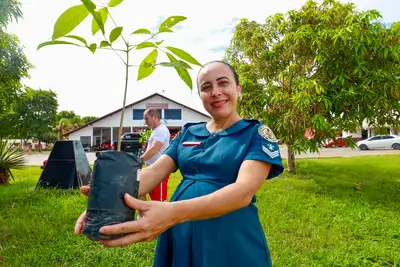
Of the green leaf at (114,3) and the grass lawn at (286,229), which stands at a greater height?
the green leaf at (114,3)

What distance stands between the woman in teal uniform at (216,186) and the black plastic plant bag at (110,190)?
0.04 m

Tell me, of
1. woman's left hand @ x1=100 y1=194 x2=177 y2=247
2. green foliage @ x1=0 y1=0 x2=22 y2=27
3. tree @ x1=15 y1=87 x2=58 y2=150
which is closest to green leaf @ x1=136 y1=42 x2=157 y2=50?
woman's left hand @ x1=100 y1=194 x2=177 y2=247

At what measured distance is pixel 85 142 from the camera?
28.8 m

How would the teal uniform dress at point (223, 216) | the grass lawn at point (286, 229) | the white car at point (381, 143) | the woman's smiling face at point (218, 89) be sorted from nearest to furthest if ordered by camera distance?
the teal uniform dress at point (223, 216) → the woman's smiling face at point (218, 89) → the grass lawn at point (286, 229) → the white car at point (381, 143)

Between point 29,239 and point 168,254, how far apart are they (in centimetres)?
295

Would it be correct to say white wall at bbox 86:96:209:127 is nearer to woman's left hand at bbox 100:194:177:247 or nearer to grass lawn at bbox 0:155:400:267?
grass lawn at bbox 0:155:400:267

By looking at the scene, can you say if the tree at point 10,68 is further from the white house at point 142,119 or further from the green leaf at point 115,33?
the white house at point 142,119

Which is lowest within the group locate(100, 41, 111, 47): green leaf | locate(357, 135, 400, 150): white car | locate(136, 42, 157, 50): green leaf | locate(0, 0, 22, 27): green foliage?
locate(357, 135, 400, 150): white car

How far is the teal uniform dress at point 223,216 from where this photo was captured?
0.99 metres

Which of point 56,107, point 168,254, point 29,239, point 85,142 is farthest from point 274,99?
point 56,107

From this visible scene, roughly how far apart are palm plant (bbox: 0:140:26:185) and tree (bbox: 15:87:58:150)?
2195cm

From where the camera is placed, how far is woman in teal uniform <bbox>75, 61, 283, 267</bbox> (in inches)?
31.1

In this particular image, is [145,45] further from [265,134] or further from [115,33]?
[265,134]

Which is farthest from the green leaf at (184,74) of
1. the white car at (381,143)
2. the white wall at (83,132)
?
the white wall at (83,132)
